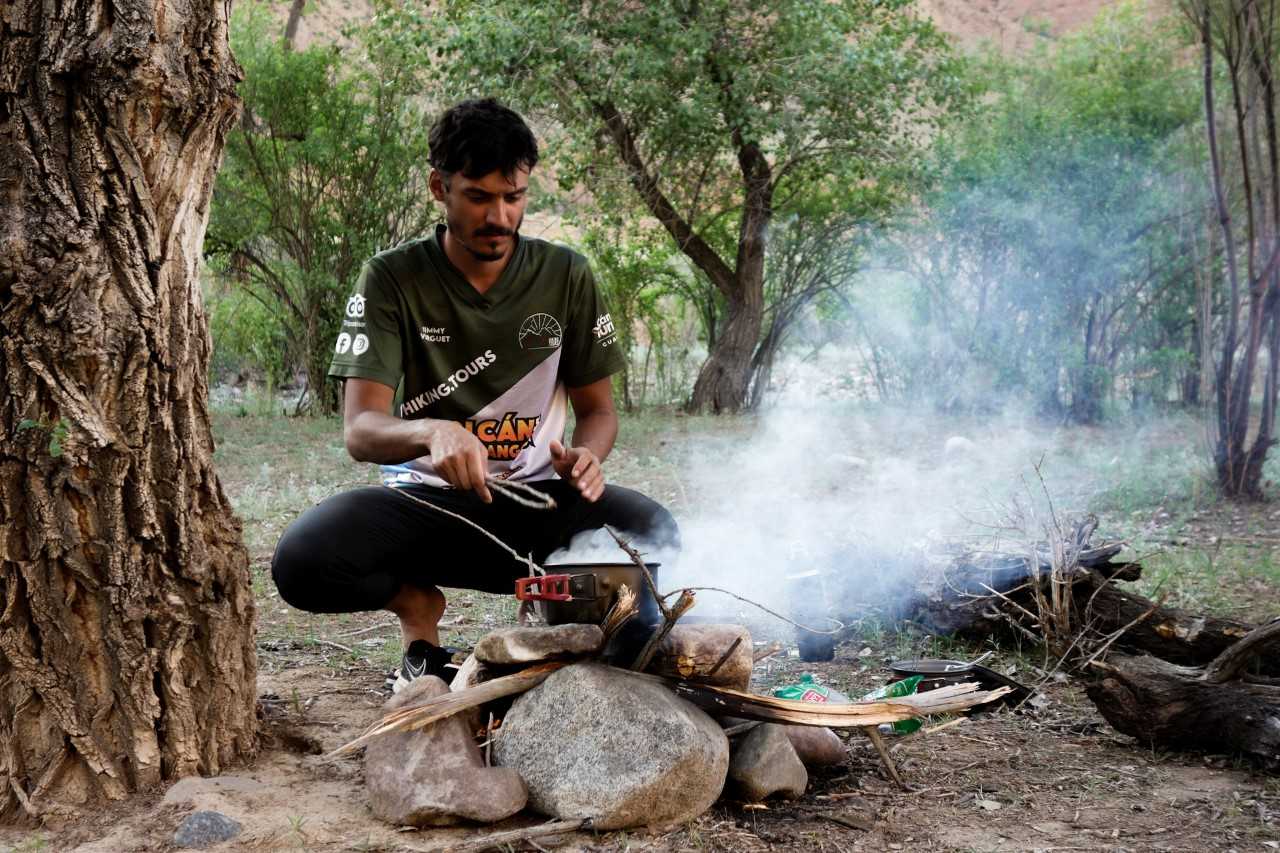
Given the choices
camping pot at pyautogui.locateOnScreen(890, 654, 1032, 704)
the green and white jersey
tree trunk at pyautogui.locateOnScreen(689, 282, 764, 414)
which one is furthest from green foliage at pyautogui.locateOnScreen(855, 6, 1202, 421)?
the green and white jersey

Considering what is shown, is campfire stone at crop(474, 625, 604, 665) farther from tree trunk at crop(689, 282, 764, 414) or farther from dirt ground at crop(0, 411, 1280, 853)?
tree trunk at crop(689, 282, 764, 414)

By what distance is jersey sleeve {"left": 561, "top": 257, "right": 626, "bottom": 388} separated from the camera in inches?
132

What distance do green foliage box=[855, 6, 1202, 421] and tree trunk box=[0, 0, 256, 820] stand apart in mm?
8957

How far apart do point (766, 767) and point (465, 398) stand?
1.30 m

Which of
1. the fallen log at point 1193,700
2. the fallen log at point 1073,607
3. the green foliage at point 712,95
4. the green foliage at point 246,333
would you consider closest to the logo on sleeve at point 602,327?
the fallen log at point 1073,607

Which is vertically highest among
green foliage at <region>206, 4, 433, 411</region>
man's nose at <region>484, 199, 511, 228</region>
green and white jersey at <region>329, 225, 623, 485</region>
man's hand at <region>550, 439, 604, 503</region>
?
green foliage at <region>206, 4, 433, 411</region>

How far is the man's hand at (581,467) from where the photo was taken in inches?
109

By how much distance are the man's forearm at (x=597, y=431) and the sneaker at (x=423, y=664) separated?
2.28ft

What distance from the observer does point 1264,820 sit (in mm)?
2426

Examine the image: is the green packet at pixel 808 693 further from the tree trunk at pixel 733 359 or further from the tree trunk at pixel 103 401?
the tree trunk at pixel 733 359

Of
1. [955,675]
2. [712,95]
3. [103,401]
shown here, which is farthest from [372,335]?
[712,95]

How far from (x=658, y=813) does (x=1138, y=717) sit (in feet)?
4.30

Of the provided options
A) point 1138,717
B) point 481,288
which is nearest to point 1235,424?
point 1138,717

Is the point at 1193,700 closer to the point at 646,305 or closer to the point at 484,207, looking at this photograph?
the point at 484,207
